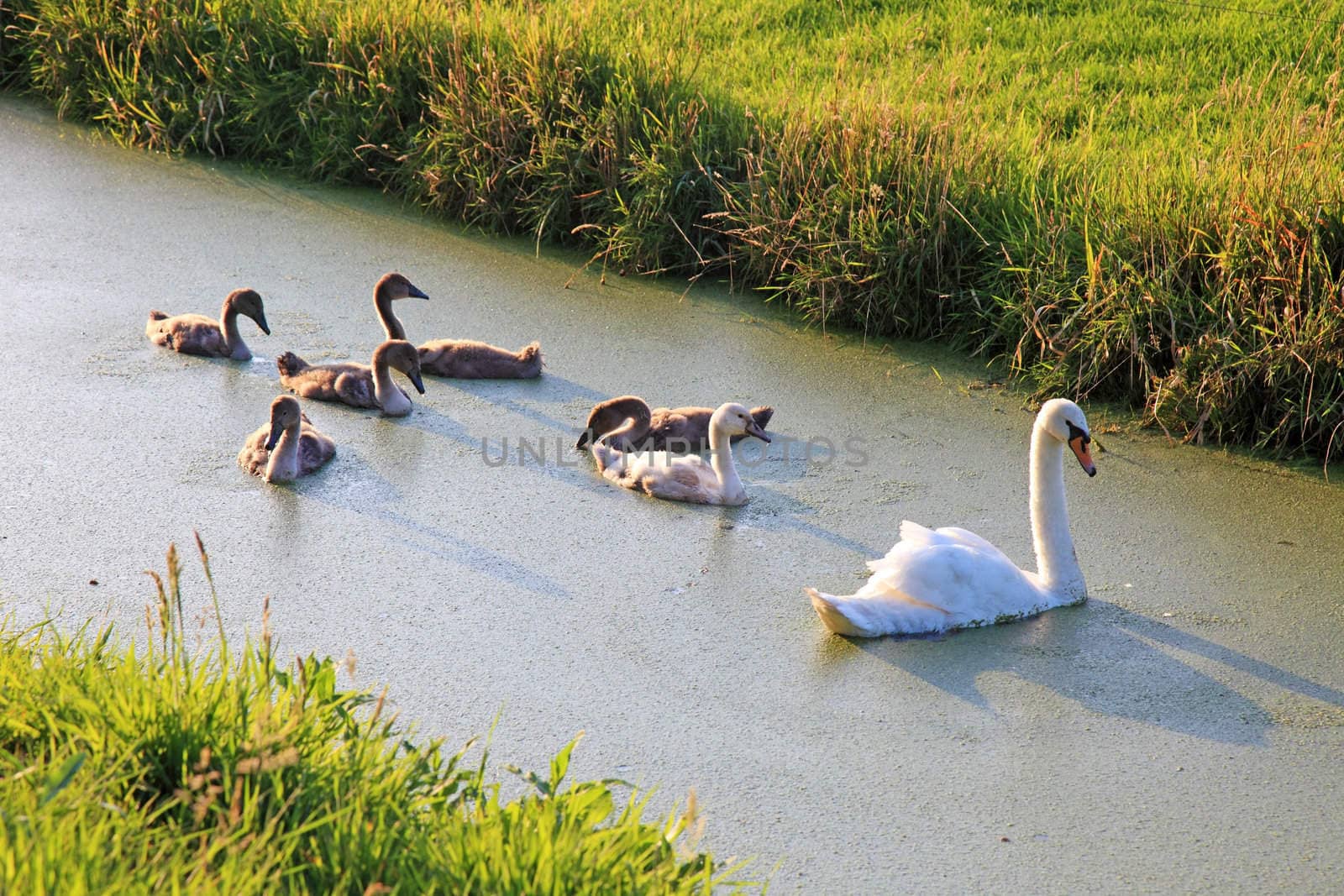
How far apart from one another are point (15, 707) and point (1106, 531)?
352 centimetres

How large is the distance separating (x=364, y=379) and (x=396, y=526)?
3.93ft

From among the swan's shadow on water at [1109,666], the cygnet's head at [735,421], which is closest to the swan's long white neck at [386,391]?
the cygnet's head at [735,421]

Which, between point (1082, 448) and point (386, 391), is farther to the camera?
point (386, 391)

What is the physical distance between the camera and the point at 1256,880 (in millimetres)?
3203

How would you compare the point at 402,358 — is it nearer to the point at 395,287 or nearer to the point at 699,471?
the point at 395,287

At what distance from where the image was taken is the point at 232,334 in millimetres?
6199

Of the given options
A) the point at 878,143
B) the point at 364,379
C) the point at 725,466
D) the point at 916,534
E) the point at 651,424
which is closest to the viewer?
the point at 916,534

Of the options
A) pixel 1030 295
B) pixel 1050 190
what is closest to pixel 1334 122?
pixel 1050 190

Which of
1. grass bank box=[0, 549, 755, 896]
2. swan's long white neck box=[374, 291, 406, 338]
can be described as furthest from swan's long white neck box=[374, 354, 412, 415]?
grass bank box=[0, 549, 755, 896]

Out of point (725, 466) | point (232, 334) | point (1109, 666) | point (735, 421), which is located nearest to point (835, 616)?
point (1109, 666)

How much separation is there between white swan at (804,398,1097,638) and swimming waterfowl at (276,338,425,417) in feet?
7.42

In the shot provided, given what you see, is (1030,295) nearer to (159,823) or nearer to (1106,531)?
(1106,531)

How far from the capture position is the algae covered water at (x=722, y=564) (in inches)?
135

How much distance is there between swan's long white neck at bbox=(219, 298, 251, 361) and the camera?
6180mm
